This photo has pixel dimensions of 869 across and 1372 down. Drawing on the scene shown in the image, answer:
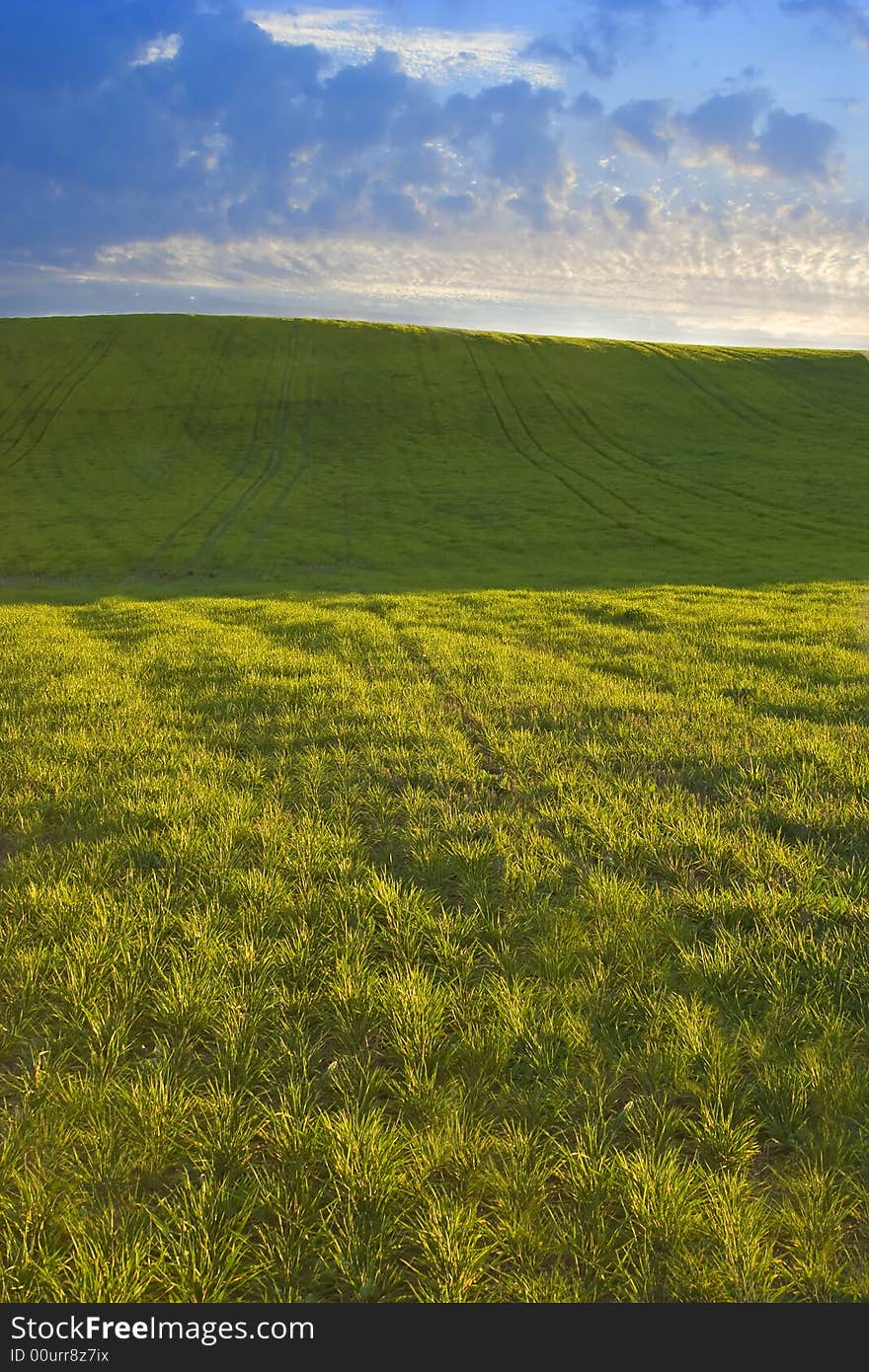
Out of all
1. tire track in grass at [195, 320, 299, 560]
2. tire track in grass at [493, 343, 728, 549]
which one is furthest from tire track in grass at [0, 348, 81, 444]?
tire track in grass at [493, 343, 728, 549]

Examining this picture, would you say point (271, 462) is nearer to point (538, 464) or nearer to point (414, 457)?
point (414, 457)

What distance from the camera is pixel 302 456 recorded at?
194ft

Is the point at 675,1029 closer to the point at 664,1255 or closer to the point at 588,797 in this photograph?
the point at 664,1255

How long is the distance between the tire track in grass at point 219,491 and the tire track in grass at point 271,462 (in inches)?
59.8

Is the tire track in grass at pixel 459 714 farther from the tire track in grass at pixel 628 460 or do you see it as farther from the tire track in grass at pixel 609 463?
the tire track in grass at pixel 628 460

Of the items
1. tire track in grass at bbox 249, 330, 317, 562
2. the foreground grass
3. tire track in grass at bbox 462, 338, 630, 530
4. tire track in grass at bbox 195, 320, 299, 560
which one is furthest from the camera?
A: tire track in grass at bbox 462, 338, 630, 530

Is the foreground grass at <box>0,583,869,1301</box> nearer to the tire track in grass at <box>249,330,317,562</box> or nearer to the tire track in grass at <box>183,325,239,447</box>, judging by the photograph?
the tire track in grass at <box>249,330,317,562</box>

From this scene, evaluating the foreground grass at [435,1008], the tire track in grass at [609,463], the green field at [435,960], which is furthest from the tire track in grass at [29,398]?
the foreground grass at [435,1008]

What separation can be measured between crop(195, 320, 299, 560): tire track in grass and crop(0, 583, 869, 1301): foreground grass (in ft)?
101

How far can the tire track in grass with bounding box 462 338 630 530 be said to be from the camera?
41.3 metres

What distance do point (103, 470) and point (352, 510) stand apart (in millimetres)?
25086
